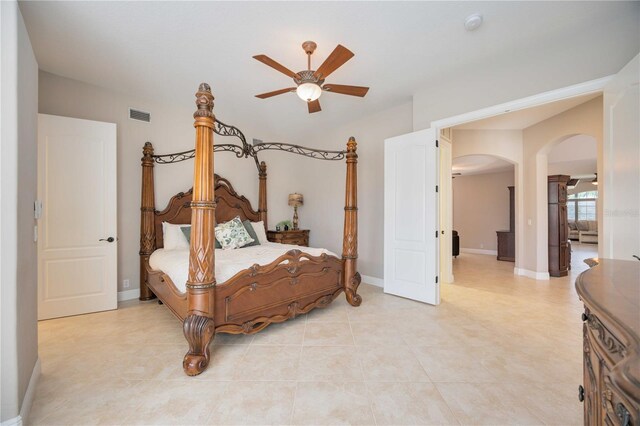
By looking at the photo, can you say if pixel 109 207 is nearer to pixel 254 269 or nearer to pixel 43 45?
pixel 43 45

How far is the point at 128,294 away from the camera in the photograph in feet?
11.9

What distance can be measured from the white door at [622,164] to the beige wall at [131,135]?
4.27 metres

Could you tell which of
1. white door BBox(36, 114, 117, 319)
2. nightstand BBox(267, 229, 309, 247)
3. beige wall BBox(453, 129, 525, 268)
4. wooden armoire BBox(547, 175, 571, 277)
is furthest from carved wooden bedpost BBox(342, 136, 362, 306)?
wooden armoire BBox(547, 175, 571, 277)

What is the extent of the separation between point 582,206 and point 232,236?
16.3 metres

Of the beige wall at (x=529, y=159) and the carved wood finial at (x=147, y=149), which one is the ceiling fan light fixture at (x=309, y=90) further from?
the beige wall at (x=529, y=159)

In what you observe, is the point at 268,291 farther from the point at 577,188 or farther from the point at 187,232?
the point at 577,188

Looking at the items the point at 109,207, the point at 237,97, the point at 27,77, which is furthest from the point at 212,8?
the point at 109,207

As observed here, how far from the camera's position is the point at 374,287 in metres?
4.32

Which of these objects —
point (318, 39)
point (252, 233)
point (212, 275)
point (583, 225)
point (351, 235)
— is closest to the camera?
point (212, 275)

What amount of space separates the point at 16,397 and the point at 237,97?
3582 millimetres

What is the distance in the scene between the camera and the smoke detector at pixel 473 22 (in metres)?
2.22

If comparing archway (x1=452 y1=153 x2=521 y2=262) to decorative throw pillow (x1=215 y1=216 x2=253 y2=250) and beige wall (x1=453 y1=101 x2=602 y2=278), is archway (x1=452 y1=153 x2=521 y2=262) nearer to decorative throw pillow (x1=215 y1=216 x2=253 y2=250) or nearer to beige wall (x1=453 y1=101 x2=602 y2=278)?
beige wall (x1=453 y1=101 x2=602 y2=278)

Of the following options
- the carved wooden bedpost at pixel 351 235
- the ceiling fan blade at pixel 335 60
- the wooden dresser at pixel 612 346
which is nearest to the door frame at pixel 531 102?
the carved wooden bedpost at pixel 351 235

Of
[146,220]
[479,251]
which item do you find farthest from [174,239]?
[479,251]
